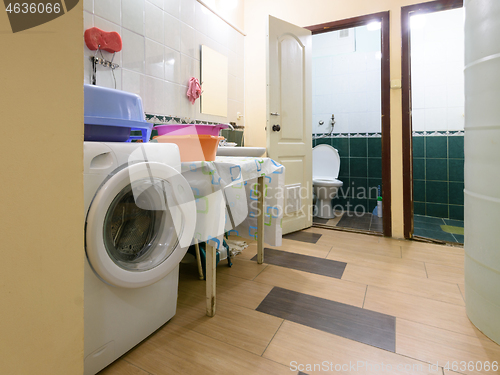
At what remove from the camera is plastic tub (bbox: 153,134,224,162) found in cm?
127

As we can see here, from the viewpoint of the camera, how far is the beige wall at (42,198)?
56cm

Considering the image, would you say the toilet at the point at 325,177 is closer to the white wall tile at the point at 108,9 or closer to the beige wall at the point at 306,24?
the beige wall at the point at 306,24

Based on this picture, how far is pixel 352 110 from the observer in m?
3.76

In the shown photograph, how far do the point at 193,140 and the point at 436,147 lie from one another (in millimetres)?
3231

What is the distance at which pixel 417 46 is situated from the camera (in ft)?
11.0

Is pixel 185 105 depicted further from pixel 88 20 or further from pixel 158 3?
pixel 88 20

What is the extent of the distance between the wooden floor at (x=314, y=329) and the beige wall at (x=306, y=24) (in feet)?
3.09

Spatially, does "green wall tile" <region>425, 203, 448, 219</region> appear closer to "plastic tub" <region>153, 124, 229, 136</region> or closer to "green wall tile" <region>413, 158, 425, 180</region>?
"green wall tile" <region>413, 158, 425, 180</region>

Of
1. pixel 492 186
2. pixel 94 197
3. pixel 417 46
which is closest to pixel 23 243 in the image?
pixel 94 197

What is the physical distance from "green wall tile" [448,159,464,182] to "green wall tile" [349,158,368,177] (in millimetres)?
925

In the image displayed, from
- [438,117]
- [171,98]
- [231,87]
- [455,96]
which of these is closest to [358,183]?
[438,117]

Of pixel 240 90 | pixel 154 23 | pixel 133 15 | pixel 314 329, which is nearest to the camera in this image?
pixel 314 329

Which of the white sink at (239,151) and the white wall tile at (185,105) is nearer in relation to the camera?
the white sink at (239,151)

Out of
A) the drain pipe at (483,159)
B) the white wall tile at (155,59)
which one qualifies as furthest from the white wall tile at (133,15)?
the drain pipe at (483,159)
